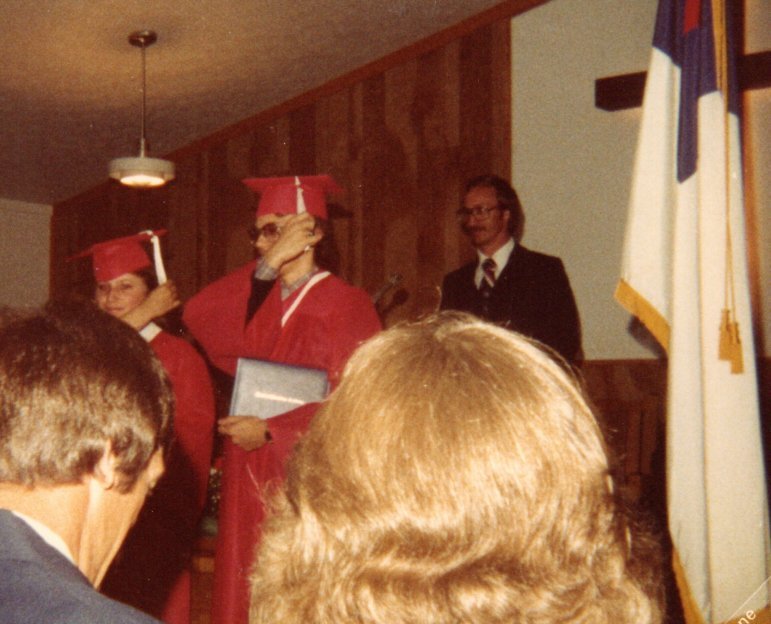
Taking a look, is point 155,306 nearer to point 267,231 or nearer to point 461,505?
point 267,231

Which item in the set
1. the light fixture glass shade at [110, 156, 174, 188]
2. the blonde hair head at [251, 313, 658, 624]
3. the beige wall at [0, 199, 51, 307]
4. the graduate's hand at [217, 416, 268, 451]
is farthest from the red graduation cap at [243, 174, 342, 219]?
the beige wall at [0, 199, 51, 307]

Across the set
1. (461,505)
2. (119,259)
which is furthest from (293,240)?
(461,505)

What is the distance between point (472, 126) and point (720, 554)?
329 cm

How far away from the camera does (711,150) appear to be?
2.54 meters

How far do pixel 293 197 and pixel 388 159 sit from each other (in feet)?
8.93

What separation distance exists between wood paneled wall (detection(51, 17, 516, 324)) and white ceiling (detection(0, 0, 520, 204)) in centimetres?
18

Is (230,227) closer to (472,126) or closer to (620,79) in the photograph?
(472,126)

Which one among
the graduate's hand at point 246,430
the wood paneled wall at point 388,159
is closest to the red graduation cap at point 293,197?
the graduate's hand at point 246,430

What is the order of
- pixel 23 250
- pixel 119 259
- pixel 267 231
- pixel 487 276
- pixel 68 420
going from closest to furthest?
pixel 68 420, pixel 267 231, pixel 119 259, pixel 487 276, pixel 23 250

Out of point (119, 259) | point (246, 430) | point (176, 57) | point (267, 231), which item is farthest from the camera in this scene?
point (176, 57)

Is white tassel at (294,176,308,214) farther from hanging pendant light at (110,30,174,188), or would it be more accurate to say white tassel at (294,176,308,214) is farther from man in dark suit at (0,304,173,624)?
hanging pendant light at (110,30,174,188)

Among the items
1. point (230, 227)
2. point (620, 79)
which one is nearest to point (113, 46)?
point (230, 227)

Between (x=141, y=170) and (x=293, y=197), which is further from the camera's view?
(x=141, y=170)

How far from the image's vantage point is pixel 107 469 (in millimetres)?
1184
